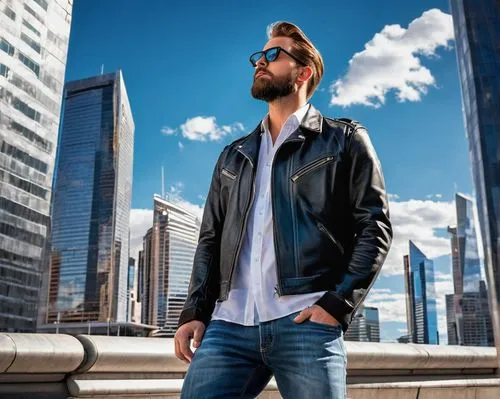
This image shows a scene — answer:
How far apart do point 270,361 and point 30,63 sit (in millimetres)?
78487

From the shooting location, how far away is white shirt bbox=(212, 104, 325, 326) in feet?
6.14

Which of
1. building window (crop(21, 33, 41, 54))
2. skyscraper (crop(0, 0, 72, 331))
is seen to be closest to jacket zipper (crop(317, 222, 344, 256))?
skyscraper (crop(0, 0, 72, 331))

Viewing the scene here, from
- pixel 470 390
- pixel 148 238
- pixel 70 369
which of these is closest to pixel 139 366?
pixel 70 369

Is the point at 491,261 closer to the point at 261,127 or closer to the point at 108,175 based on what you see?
the point at 261,127

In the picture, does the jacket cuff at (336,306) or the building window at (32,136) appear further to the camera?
the building window at (32,136)

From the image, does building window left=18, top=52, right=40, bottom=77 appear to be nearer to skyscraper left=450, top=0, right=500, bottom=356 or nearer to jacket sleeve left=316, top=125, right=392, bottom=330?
skyscraper left=450, top=0, right=500, bottom=356

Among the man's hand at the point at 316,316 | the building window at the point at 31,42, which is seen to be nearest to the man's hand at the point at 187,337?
the man's hand at the point at 316,316

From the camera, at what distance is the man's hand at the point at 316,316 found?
5.75 feet

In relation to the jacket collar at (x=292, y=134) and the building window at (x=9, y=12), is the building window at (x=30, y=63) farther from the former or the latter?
the jacket collar at (x=292, y=134)

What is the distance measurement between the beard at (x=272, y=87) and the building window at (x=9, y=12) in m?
75.5

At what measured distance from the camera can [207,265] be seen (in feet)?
7.25

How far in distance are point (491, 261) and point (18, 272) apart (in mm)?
51827

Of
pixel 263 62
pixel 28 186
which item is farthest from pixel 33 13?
pixel 263 62

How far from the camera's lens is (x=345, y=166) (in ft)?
6.75
